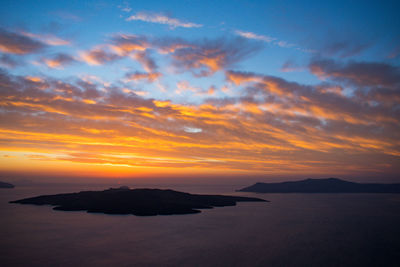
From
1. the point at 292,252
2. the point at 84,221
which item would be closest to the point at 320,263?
the point at 292,252

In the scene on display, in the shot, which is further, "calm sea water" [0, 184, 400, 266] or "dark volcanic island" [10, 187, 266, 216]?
"dark volcanic island" [10, 187, 266, 216]

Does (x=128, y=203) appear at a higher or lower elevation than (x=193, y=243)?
higher

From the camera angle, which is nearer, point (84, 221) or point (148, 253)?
point (148, 253)

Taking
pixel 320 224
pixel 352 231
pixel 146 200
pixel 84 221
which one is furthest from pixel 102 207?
pixel 352 231

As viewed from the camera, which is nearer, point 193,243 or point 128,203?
point 193,243

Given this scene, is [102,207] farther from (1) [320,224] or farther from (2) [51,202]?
(1) [320,224]

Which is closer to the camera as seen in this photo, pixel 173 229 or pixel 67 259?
pixel 67 259

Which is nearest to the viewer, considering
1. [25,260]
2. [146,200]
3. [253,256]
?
[25,260]

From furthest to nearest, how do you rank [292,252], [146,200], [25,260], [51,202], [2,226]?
[51,202]
[146,200]
[2,226]
[292,252]
[25,260]

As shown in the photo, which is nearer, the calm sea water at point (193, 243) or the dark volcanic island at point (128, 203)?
the calm sea water at point (193, 243)

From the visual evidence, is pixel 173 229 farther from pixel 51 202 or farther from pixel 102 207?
pixel 51 202
